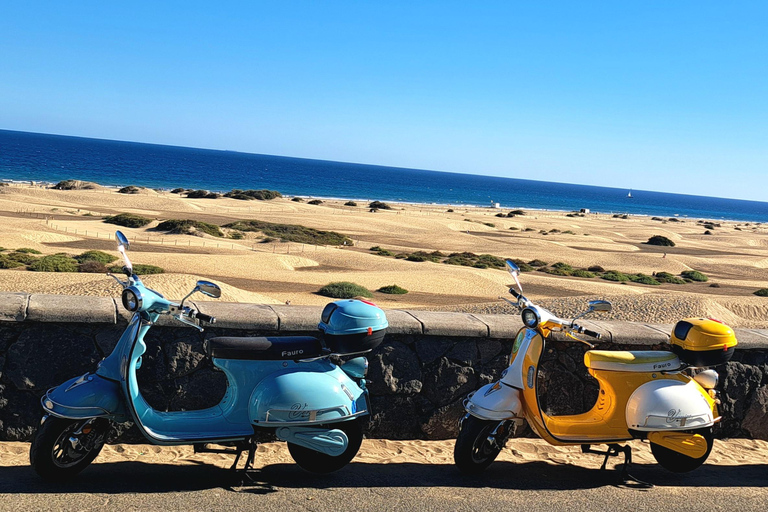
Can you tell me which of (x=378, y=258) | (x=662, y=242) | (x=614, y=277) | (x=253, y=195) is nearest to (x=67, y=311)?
(x=378, y=258)

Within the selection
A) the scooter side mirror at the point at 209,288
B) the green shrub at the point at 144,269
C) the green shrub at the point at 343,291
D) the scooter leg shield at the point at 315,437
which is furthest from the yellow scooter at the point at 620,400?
the green shrub at the point at 144,269

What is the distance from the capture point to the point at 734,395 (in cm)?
662

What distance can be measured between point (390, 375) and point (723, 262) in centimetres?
3822

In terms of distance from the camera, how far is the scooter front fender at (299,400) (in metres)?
4.78

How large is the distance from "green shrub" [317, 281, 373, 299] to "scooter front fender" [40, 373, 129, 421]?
14272mm

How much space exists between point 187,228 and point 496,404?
93.8 ft

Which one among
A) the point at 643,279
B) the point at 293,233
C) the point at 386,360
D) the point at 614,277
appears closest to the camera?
the point at 386,360

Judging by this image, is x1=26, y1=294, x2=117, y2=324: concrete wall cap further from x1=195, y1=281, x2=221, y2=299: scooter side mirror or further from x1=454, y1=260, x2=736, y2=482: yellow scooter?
x1=454, y1=260, x2=736, y2=482: yellow scooter

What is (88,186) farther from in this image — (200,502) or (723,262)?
(200,502)

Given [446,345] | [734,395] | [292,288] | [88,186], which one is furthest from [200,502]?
[88,186]

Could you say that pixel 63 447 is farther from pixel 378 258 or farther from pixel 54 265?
pixel 378 258

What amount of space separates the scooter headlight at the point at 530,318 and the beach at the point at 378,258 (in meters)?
10.3

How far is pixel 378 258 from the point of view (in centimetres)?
2820

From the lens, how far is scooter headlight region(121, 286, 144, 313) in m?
4.46
